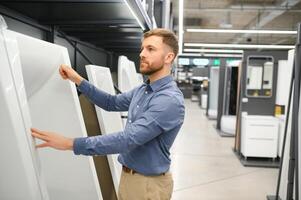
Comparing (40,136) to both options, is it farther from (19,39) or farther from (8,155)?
(19,39)

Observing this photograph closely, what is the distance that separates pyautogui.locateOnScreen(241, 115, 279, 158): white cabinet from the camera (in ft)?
20.3

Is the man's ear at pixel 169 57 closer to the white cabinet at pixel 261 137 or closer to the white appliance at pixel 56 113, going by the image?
the white appliance at pixel 56 113

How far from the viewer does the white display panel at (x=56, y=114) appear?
1565mm

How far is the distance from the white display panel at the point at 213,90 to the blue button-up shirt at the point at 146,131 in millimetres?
10360

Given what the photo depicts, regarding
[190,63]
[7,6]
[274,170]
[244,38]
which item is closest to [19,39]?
[7,6]

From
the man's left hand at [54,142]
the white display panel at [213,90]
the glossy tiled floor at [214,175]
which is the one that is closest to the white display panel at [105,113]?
the man's left hand at [54,142]

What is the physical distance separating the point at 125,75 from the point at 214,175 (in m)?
2.81

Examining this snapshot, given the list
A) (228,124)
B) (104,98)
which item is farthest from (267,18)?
(104,98)

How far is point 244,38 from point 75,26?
18045 millimetres

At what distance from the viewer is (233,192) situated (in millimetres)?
4555

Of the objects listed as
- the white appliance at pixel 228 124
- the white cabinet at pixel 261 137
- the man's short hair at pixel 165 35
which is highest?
the man's short hair at pixel 165 35

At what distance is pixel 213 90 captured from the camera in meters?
12.3

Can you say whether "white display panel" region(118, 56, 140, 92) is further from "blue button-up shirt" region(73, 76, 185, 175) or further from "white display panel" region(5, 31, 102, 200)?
"white display panel" region(5, 31, 102, 200)

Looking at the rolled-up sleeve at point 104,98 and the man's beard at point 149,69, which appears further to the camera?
the rolled-up sleeve at point 104,98
